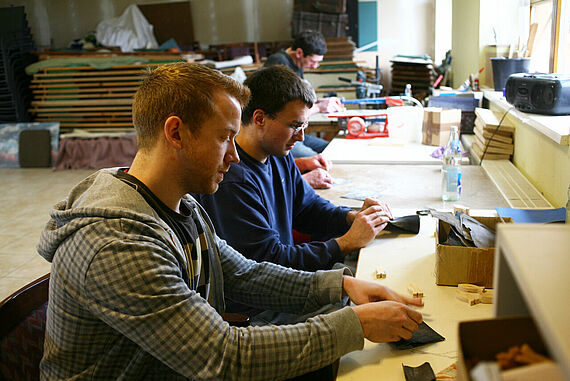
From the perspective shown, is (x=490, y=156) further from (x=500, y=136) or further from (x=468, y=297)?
(x=468, y=297)

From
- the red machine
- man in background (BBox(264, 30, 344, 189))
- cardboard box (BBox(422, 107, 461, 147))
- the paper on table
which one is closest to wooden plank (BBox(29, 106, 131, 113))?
man in background (BBox(264, 30, 344, 189))

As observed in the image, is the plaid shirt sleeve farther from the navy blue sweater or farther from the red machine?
the red machine

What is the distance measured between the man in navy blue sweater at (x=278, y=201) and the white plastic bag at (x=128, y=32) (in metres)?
6.37

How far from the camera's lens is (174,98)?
1342 millimetres

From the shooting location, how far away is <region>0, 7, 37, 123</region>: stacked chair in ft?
26.0

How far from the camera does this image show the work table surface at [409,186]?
8.55ft

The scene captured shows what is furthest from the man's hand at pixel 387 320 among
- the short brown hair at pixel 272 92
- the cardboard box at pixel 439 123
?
the cardboard box at pixel 439 123

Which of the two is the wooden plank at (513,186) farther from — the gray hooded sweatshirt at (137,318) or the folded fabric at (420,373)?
the gray hooded sweatshirt at (137,318)

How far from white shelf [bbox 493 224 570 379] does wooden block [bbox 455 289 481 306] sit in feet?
2.57

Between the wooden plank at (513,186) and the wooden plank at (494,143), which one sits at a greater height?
the wooden plank at (494,143)

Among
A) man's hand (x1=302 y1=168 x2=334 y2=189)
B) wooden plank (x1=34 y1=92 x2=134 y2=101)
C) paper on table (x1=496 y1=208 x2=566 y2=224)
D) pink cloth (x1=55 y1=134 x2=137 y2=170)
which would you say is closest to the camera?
paper on table (x1=496 y1=208 x2=566 y2=224)

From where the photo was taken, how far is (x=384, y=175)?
3.22 metres

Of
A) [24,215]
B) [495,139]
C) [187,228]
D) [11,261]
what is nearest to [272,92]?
[187,228]

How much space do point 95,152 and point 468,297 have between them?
22.3 ft
